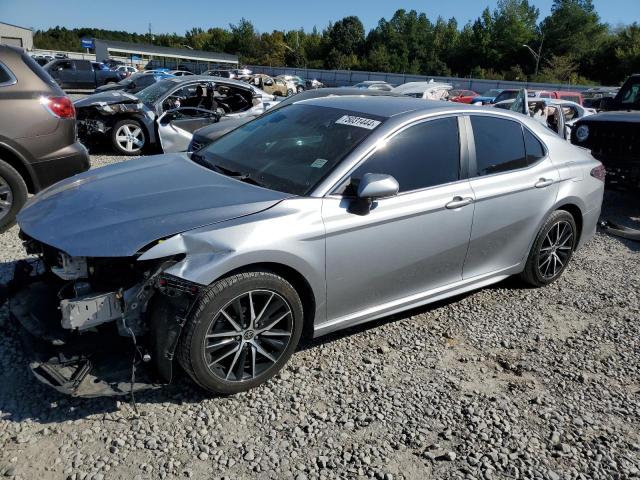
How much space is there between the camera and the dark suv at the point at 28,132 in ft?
17.0

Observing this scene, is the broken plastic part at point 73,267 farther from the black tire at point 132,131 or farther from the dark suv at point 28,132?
the black tire at point 132,131

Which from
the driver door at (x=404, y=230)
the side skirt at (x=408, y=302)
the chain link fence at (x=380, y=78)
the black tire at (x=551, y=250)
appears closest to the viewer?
the driver door at (x=404, y=230)

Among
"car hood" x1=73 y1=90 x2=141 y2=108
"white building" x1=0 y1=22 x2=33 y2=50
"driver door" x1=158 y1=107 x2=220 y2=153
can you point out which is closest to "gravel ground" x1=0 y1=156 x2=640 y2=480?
"driver door" x1=158 y1=107 x2=220 y2=153

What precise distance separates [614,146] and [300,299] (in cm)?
662

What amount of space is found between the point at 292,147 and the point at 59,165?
9.98 feet

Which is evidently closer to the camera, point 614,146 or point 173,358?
point 173,358

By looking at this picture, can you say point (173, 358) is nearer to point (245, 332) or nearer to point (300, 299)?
point (245, 332)

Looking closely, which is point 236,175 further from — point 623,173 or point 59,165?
point 623,173

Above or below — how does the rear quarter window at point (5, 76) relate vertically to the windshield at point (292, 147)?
above

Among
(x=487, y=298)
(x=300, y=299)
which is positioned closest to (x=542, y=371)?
(x=487, y=298)

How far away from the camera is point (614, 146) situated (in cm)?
780

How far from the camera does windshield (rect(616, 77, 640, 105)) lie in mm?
10252

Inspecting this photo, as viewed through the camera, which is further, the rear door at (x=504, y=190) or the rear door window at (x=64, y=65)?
the rear door window at (x=64, y=65)

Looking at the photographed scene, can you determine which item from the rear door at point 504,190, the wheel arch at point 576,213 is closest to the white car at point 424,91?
the wheel arch at point 576,213
